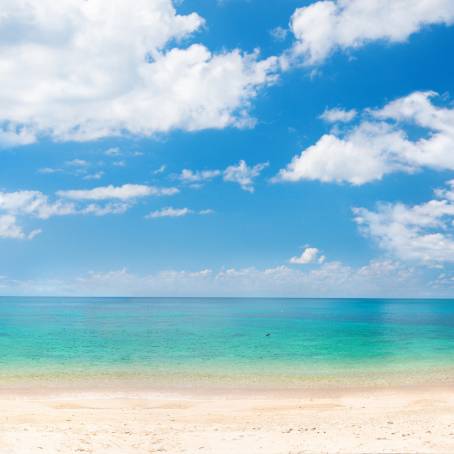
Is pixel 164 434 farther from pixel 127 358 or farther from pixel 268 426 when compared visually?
pixel 127 358

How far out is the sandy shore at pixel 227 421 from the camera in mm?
15656

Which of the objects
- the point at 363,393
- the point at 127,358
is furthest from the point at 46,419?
the point at 127,358

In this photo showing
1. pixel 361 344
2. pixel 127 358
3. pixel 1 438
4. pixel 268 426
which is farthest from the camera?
pixel 361 344

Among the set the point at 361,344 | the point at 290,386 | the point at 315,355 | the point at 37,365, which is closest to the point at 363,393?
the point at 290,386

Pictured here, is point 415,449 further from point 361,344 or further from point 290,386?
point 361,344

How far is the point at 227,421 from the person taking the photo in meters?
20.2

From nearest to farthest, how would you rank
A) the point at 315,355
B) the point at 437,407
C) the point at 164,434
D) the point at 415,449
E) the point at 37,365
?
the point at 415,449
the point at 164,434
the point at 437,407
the point at 37,365
the point at 315,355

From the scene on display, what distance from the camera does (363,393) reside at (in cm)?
2700

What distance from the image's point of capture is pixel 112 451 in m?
15.3

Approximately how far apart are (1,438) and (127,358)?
959 inches

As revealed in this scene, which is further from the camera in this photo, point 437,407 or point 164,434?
point 437,407

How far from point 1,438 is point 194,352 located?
28.6 meters

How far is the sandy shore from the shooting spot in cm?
1566

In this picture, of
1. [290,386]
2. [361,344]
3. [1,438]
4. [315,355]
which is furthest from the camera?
[361,344]
